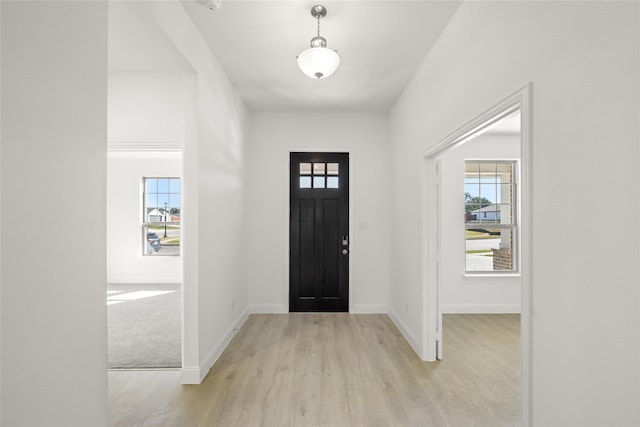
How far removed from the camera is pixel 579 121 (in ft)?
4.02

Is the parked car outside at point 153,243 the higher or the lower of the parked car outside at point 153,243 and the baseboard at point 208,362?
the higher

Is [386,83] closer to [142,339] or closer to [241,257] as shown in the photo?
[241,257]

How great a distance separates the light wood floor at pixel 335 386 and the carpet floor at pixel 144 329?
0.73 feet

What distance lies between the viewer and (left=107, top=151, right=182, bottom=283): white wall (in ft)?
21.4

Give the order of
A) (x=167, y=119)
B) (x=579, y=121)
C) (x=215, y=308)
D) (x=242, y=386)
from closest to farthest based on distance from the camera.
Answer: (x=579, y=121) < (x=242, y=386) < (x=215, y=308) < (x=167, y=119)

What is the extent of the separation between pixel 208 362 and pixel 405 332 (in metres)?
2.07

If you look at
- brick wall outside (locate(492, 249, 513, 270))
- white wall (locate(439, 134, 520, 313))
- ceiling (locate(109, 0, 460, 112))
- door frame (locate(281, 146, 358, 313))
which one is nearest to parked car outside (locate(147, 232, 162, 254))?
door frame (locate(281, 146, 358, 313))

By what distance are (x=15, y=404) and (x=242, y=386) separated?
5.66ft

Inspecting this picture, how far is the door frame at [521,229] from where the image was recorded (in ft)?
4.99

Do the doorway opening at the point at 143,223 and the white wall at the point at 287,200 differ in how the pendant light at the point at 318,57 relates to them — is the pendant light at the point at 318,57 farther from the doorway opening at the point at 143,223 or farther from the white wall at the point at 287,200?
the doorway opening at the point at 143,223

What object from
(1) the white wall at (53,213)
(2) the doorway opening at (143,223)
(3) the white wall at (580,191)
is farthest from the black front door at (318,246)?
(1) the white wall at (53,213)

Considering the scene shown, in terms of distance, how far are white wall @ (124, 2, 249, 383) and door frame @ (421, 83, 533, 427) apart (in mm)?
1970

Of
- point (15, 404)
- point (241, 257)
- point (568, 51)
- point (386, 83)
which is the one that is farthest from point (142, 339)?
point (568, 51)

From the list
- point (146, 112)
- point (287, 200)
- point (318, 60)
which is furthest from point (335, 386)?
point (146, 112)
